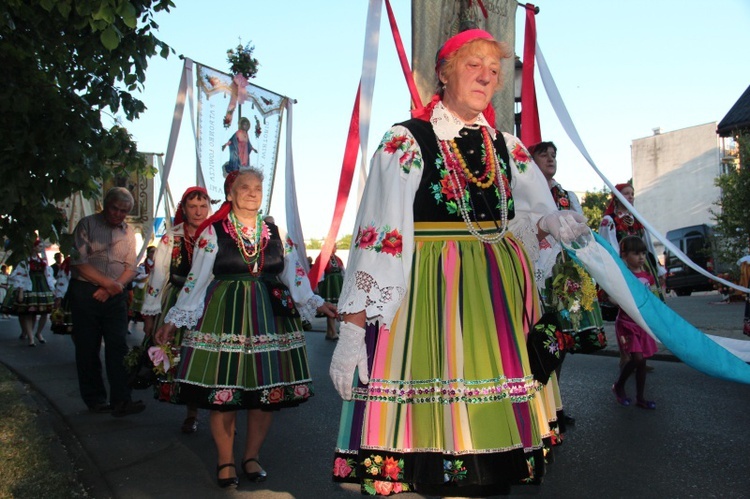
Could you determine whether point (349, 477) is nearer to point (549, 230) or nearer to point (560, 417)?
point (560, 417)

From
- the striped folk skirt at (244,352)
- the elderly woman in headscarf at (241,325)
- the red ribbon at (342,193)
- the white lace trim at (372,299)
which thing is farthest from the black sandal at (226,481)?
the white lace trim at (372,299)

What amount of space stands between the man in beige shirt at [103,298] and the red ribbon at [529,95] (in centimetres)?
371

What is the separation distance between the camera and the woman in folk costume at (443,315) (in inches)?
103

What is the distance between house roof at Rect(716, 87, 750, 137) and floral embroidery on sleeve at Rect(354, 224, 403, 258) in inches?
1225

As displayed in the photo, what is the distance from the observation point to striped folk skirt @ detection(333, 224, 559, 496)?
2.60 m

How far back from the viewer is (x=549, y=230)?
3.10 m

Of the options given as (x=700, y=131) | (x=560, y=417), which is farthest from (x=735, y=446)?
(x=700, y=131)

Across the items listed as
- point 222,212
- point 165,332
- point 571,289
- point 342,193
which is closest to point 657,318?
point 571,289

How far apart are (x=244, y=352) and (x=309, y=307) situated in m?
0.54

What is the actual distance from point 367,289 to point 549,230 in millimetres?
905

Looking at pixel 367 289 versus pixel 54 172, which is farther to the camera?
pixel 54 172

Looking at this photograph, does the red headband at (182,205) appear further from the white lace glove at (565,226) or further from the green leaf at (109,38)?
the white lace glove at (565,226)

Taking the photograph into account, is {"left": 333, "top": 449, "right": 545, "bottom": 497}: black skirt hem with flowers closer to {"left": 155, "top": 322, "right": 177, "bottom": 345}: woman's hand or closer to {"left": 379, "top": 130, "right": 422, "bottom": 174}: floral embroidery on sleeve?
{"left": 379, "top": 130, "right": 422, "bottom": 174}: floral embroidery on sleeve

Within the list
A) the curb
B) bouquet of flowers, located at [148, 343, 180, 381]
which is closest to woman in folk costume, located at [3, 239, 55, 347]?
the curb
